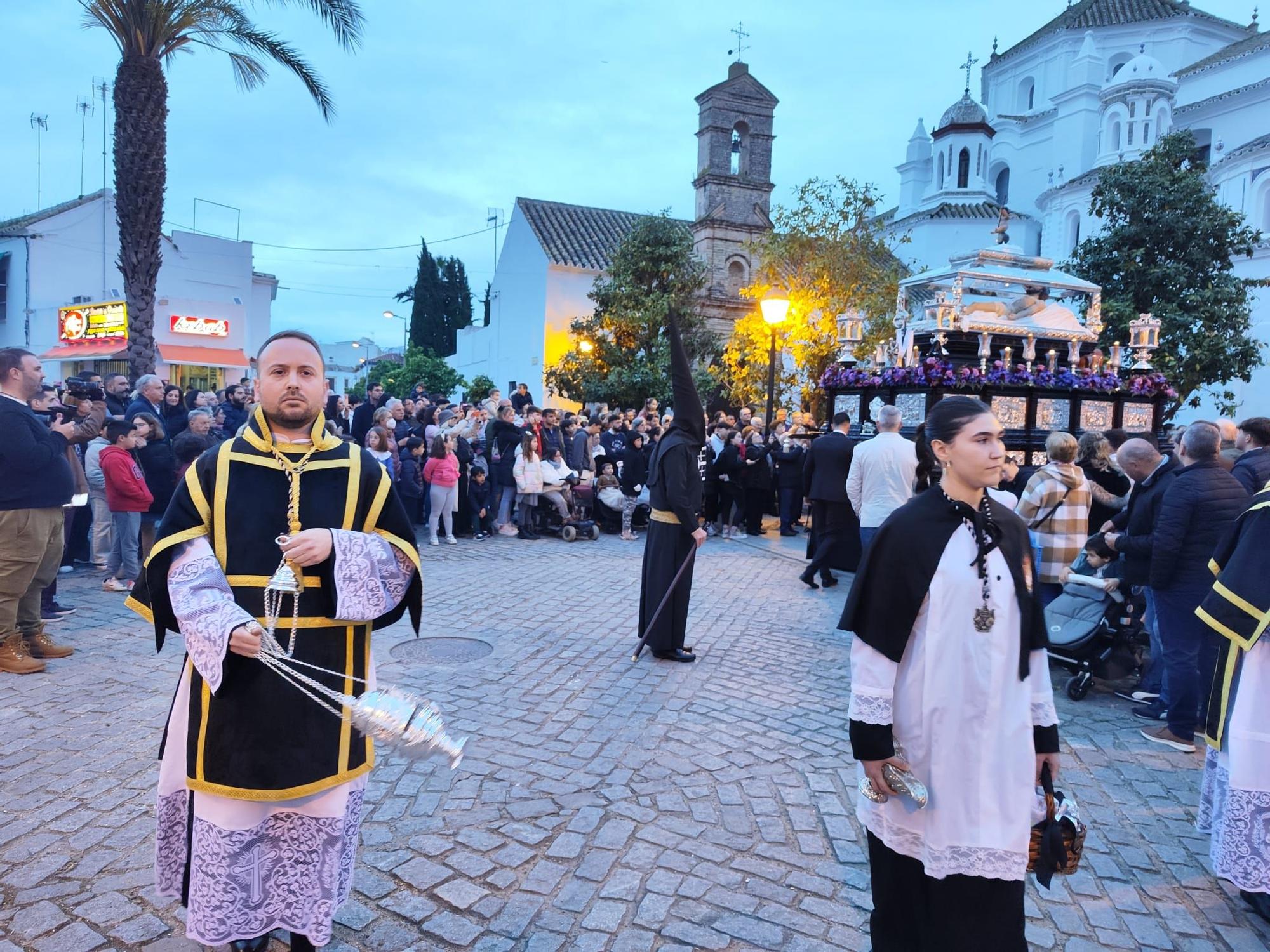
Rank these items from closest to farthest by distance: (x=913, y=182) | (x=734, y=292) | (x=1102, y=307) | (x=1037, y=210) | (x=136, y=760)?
(x=136, y=760) < (x=1102, y=307) < (x=734, y=292) < (x=1037, y=210) < (x=913, y=182)

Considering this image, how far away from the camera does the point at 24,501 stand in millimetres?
5953

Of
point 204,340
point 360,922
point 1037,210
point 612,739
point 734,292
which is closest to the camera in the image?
point 360,922

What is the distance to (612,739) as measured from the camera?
5.26 metres

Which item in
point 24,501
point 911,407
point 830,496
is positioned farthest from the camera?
point 911,407

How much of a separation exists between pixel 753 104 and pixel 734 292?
6.87 meters

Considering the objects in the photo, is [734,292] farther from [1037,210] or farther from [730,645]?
[730,645]

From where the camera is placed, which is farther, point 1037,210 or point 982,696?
point 1037,210

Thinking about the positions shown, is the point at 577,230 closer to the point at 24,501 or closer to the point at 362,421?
the point at 362,421

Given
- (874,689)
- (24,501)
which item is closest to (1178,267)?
(874,689)

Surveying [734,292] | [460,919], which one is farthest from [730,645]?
[734,292]

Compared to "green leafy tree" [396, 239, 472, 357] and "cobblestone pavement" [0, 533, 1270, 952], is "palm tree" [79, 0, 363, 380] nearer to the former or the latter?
"cobblestone pavement" [0, 533, 1270, 952]

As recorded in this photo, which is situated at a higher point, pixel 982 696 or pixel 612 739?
pixel 982 696

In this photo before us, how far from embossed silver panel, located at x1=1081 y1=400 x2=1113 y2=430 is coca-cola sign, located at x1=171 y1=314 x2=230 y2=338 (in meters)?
28.3

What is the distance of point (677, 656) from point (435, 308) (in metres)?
47.1
